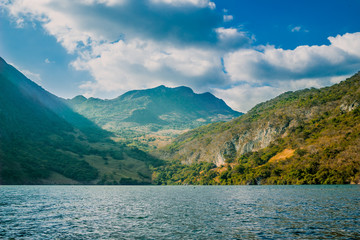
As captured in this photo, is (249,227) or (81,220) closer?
(249,227)

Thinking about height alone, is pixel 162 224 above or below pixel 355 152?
below

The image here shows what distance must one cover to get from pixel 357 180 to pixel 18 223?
182 metres

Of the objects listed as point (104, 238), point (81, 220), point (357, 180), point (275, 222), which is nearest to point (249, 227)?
point (275, 222)

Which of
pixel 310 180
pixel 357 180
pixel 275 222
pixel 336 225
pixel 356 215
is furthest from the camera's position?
pixel 310 180

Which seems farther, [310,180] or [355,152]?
[310,180]

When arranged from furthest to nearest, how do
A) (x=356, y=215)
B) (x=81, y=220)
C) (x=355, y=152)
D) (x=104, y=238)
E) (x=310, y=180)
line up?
(x=310, y=180)
(x=355, y=152)
(x=81, y=220)
(x=356, y=215)
(x=104, y=238)

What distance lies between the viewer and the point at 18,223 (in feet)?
140

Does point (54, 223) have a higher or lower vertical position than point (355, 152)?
lower

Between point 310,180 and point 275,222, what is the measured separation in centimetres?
17221

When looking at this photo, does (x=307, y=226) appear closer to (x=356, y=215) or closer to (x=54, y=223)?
(x=356, y=215)

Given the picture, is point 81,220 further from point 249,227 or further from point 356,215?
point 356,215

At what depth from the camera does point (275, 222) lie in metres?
39.9

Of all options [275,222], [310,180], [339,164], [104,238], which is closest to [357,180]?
[339,164]

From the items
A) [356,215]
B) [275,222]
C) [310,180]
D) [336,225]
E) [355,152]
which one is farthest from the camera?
[310,180]
